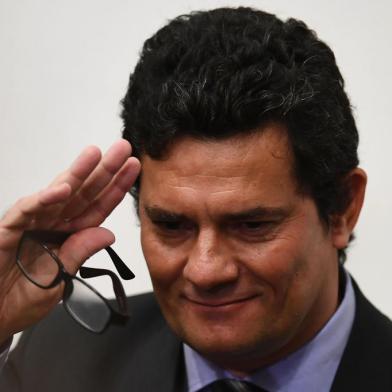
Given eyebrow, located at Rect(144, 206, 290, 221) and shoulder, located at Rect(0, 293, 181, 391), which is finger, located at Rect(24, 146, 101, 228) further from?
shoulder, located at Rect(0, 293, 181, 391)

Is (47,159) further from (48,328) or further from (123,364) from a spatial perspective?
(123,364)

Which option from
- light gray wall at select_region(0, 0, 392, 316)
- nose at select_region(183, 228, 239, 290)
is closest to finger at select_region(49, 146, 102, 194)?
nose at select_region(183, 228, 239, 290)

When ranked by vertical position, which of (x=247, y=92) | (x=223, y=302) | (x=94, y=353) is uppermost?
(x=247, y=92)

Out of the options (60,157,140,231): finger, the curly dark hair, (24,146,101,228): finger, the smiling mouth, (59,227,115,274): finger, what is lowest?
the smiling mouth

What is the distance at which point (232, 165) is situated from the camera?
4.44 feet

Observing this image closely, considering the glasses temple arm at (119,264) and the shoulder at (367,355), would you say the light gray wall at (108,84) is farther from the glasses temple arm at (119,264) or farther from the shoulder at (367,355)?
the glasses temple arm at (119,264)

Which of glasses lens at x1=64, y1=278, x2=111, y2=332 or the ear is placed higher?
the ear

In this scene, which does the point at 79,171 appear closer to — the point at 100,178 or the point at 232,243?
the point at 100,178

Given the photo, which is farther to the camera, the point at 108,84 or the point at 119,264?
the point at 108,84

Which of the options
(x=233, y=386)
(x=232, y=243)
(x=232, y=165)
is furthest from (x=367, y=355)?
(x=232, y=165)

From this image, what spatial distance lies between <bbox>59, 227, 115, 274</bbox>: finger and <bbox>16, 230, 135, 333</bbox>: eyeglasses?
18 mm

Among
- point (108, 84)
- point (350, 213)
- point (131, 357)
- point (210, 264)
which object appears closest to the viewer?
point (210, 264)

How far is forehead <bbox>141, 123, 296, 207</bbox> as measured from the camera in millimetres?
1354

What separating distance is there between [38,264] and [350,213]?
63 centimetres
